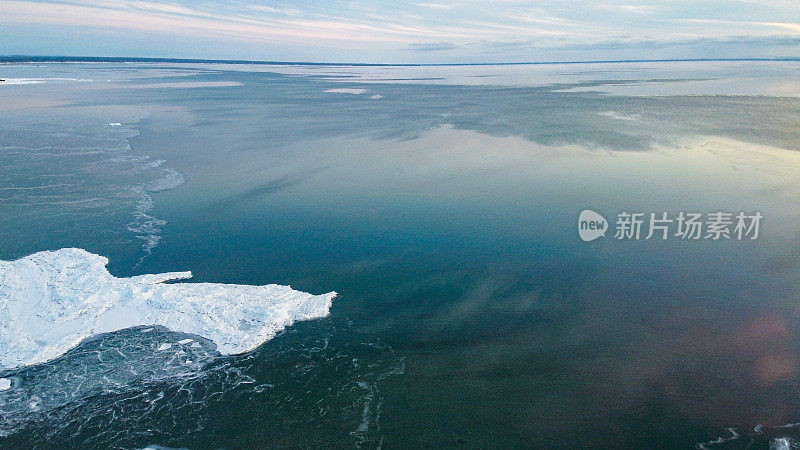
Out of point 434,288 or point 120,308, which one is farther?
point 434,288

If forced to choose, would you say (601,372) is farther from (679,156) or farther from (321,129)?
(321,129)

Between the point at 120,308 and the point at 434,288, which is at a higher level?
the point at 434,288

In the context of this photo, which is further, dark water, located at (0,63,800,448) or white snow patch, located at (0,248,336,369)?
white snow patch, located at (0,248,336,369)

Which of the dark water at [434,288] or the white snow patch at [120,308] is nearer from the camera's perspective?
the dark water at [434,288]

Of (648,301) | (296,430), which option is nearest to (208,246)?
(296,430)
